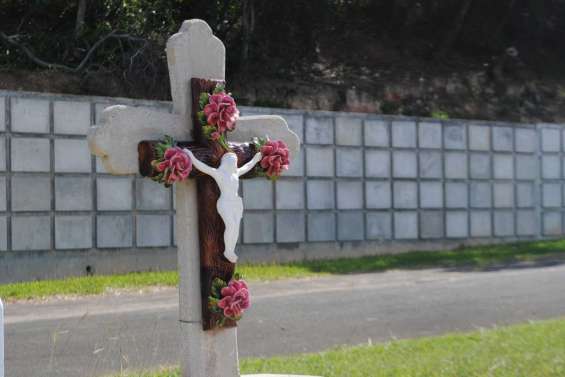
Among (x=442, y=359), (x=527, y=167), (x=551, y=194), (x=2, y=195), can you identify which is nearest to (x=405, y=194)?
(x=527, y=167)

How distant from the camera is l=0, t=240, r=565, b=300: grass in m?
11.0

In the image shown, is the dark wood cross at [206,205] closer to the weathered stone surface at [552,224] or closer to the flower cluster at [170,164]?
the flower cluster at [170,164]

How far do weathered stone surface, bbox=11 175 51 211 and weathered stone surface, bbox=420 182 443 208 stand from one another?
22.0 ft

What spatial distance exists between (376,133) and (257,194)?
2664mm

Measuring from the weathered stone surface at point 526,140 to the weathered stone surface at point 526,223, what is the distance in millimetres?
1197

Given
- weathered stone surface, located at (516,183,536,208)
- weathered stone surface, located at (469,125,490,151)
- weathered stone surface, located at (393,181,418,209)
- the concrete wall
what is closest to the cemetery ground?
the concrete wall

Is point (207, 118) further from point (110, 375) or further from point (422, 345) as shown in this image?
point (422, 345)

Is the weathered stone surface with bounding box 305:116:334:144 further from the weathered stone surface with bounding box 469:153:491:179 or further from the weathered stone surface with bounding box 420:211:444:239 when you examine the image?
the weathered stone surface with bounding box 469:153:491:179

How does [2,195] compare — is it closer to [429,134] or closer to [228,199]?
[228,199]

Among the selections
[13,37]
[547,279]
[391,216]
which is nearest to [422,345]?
[547,279]

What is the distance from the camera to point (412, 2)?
1992 centimetres

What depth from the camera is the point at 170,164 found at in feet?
15.6

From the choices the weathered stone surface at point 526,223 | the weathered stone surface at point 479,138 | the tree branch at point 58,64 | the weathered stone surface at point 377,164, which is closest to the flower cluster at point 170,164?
the tree branch at point 58,64

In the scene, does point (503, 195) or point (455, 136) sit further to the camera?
point (503, 195)
